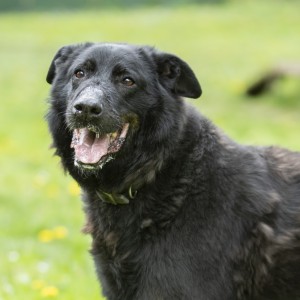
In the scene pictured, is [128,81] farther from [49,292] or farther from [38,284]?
[38,284]

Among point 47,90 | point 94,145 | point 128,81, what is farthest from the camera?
point 47,90

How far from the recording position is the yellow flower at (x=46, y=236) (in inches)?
276

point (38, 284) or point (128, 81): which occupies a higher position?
point (128, 81)

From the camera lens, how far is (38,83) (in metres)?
15.7

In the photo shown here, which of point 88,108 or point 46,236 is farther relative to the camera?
point 46,236

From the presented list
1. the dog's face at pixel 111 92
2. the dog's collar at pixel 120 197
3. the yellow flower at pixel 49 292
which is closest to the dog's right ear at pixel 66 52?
the dog's face at pixel 111 92

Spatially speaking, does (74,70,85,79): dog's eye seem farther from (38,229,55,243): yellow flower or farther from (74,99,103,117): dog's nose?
(38,229,55,243): yellow flower

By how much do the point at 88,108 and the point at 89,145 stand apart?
289 mm

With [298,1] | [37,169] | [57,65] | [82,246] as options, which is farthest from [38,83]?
[298,1]

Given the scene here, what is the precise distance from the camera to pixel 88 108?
4.10 m

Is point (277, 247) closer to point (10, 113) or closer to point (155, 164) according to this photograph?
point (155, 164)

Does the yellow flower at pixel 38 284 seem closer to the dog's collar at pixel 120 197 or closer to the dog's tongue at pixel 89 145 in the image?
the dog's collar at pixel 120 197

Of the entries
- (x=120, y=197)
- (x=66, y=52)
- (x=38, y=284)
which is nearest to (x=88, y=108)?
(x=120, y=197)

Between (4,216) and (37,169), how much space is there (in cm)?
209
